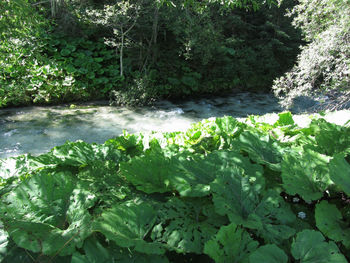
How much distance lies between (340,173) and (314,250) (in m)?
0.34

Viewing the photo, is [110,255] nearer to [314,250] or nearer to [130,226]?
[130,226]

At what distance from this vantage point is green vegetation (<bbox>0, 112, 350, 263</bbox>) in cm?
76

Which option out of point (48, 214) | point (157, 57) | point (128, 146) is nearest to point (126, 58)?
point (157, 57)

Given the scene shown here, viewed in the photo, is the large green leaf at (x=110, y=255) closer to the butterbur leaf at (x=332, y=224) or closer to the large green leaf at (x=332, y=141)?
the butterbur leaf at (x=332, y=224)

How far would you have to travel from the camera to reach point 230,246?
0.77 metres

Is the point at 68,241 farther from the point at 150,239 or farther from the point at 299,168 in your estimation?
the point at 299,168

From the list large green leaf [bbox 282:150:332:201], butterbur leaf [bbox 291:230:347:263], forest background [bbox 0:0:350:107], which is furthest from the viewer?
forest background [bbox 0:0:350:107]

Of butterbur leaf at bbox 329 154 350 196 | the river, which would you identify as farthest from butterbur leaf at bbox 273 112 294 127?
the river

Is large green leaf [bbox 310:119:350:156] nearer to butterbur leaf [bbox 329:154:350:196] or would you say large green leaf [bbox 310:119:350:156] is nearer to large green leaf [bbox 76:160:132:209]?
butterbur leaf [bbox 329:154:350:196]

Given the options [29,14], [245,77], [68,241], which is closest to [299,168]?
[68,241]

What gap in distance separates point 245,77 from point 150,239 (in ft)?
41.1

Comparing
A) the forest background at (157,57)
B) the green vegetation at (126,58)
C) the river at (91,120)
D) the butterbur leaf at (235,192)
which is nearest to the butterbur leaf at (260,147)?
the butterbur leaf at (235,192)

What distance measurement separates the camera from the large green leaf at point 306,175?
0.96 meters

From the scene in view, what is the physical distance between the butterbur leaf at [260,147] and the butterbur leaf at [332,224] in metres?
0.40
